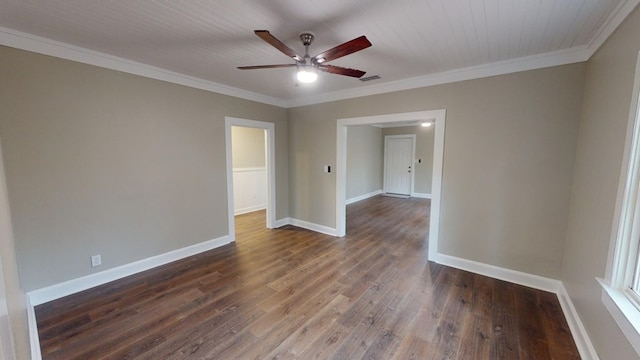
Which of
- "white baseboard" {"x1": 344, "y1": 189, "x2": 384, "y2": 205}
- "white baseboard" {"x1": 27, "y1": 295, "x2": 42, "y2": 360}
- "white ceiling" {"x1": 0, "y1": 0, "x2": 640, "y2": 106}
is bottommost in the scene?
"white baseboard" {"x1": 27, "y1": 295, "x2": 42, "y2": 360}

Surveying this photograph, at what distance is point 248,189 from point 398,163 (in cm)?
516

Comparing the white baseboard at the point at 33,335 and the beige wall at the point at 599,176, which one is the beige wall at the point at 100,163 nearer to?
the white baseboard at the point at 33,335

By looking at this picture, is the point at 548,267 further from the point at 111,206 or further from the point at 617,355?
the point at 111,206

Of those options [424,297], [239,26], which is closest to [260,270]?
[424,297]

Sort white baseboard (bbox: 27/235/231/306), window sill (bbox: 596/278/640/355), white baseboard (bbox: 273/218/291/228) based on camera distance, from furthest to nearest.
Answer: white baseboard (bbox: 273/218/291/228) → white baseboard (bbox: 27/235/231/306) → window sill (bbox: 596/278/640/355)

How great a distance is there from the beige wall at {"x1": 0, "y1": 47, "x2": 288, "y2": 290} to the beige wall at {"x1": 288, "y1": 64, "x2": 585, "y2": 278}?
302 cm

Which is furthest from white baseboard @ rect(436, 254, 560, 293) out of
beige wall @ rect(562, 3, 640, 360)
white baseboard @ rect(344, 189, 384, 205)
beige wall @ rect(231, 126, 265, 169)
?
beige wall @ rect(231, 126, 265, 169)

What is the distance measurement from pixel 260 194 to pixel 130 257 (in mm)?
3664

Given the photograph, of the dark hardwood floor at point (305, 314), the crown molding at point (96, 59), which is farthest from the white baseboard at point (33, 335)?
the crown molding at point (96, 59)

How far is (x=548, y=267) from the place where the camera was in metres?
2.72

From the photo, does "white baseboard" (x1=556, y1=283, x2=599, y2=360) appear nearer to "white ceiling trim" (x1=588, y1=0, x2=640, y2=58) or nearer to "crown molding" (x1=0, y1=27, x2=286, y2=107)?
"white ceiling trim" (x1=588, y1=0, x2=640, y2=58)

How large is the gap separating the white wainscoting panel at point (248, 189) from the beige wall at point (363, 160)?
97.5 inches

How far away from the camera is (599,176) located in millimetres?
1921

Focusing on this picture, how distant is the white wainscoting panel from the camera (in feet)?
19.6
